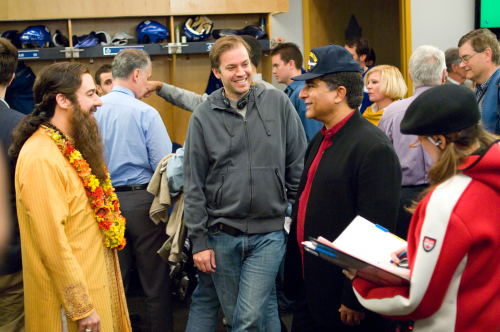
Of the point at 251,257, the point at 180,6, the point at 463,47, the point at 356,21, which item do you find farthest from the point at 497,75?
the point at 356,21

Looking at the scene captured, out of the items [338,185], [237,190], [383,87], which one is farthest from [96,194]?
[383,87]

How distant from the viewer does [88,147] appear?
2342 millimetres

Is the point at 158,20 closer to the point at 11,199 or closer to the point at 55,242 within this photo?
the point at 11,199

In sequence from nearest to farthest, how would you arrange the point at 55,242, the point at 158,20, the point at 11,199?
the point at 55,242 < the point at 11,199 < the point at 158,20

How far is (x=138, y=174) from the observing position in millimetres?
3303

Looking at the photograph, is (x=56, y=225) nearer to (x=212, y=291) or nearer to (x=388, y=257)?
(x=212, y=291)

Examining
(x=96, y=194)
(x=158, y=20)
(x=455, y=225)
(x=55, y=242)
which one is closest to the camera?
(x=455, y=225)

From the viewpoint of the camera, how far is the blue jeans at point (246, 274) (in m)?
2.53

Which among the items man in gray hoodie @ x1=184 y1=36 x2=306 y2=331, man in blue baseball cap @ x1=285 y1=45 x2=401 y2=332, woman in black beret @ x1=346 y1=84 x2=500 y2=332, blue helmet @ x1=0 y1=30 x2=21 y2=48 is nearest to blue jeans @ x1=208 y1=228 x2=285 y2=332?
man in gray hoodie @ x1=184 y1=36 x2=306 y2=331

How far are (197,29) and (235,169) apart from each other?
404 cm

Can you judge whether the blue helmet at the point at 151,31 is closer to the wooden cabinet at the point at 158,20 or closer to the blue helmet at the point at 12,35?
the wooden cabinet at the point at 158,20

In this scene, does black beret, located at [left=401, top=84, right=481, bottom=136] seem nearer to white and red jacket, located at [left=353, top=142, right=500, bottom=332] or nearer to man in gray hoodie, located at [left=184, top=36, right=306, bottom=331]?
white and red jacket, located at [left=353, top=142, right=500, bottom=332]

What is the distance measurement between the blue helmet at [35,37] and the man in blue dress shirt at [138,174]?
3.09 m

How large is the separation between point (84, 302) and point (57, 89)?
3.19 feet
